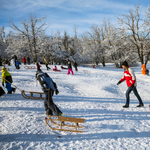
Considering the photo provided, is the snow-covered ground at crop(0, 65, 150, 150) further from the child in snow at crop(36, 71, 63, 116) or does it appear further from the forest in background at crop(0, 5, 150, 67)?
the forest in background at crop(0, 5, 150, 67)

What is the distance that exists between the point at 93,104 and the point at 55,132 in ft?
8.83

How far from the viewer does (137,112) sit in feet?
16.6

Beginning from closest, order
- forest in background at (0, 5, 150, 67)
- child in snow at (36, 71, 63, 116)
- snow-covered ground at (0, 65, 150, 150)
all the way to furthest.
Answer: snow-covered ground at (0, 65, 150, 150) < child in snow at (36, 71, 63, 116) < forest in background at (0, 5, 150, 67)

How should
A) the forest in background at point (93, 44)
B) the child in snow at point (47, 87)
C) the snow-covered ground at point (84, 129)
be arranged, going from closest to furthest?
the snow-covered ground at point (84, 129)
the child in snow at point (47, 87)
the forest in background at point (93, 44)

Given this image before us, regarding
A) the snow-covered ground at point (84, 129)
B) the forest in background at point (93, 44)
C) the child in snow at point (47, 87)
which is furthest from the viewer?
the forest in background at point (93, 44)

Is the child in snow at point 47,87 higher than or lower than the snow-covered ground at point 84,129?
higher

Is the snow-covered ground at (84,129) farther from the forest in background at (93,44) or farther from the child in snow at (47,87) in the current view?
the forest in background at (93,44)

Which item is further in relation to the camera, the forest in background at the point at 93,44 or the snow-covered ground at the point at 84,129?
the forest in background at the point at 93,44

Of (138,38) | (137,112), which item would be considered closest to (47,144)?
(137,112)

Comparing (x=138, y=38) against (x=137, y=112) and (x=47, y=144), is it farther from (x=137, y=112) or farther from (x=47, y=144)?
(x=47, y=144)

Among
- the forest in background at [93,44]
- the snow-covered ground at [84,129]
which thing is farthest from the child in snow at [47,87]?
the forest in background at [93,44]

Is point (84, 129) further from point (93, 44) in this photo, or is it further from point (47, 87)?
point (93, 44)

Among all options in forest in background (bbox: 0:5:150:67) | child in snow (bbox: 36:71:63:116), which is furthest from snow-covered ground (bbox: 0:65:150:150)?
forest in background (bbox: 0:5:150:67)

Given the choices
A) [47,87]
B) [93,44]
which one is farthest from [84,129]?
[93,44]
